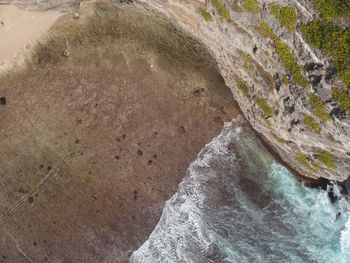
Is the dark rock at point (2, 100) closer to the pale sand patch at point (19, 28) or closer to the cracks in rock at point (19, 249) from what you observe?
the pale sand patch at point (19, 28)

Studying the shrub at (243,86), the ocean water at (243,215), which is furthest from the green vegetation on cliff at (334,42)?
the ocean water at (243,215)

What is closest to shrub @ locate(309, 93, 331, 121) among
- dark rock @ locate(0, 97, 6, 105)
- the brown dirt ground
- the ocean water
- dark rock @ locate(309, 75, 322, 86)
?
dark rock @ locate(309, 75, 322, 86)

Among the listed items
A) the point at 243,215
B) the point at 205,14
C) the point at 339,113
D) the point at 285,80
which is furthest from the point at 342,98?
the point at 243,215

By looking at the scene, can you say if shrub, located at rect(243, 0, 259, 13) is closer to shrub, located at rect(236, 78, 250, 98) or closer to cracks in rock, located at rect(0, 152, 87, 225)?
shrub, located at rect(236, 78, 250, 98)

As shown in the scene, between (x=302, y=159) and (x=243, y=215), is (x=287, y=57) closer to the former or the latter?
(x=302, y=159)

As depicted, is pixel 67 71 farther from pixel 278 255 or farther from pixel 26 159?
pixel 278 255

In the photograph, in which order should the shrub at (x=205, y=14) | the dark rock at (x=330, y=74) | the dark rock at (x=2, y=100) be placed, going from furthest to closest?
the dark rock at (x=2, y=100)
the shrub at (x=205, y=14)
the dark rock at (x=330, y=74)
